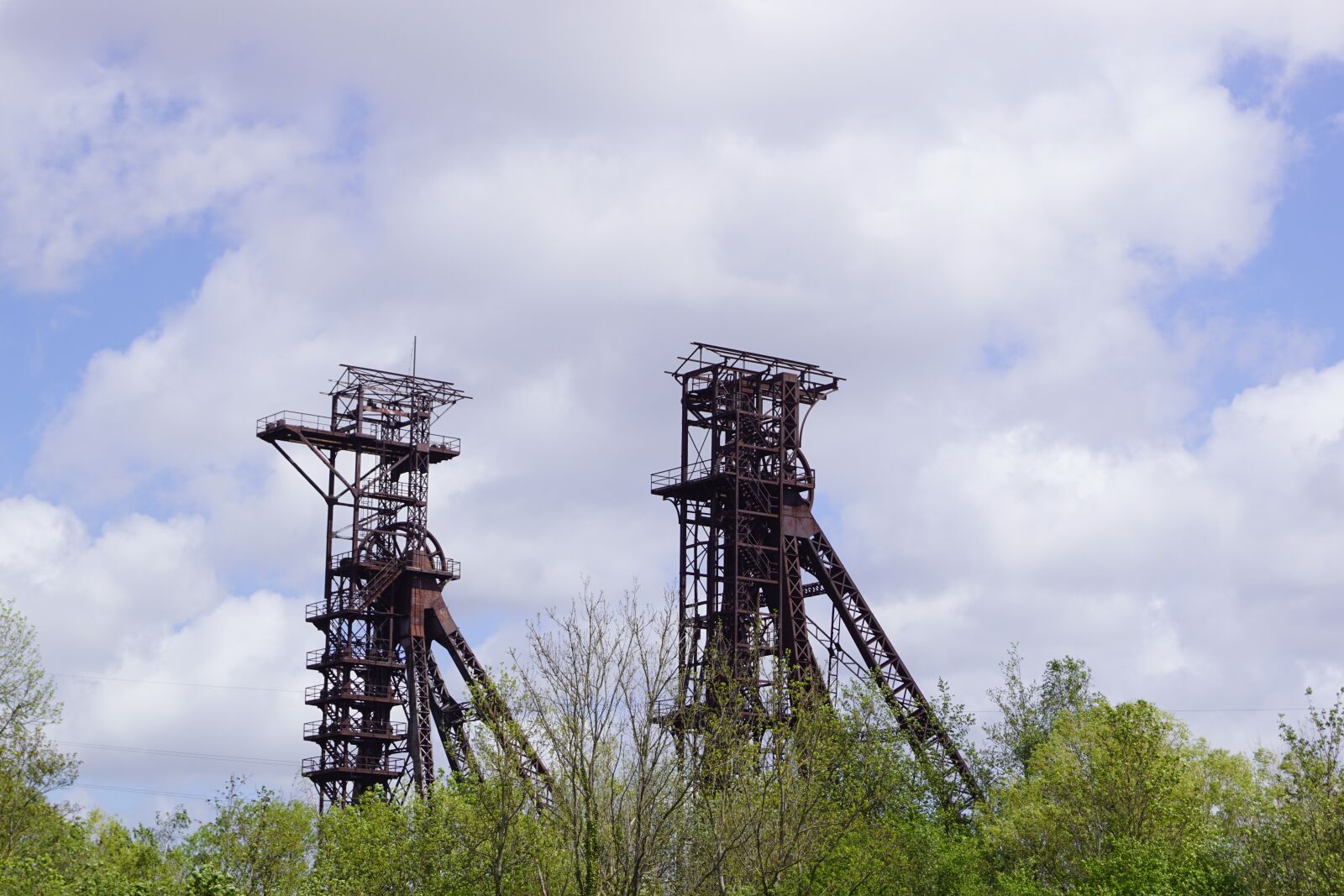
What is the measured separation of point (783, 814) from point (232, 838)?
25209mm

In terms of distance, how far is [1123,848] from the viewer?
52.7 meters

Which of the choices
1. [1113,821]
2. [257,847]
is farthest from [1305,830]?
[257,847]

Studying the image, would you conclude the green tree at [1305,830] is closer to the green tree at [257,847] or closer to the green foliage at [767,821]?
the green foliage at [767,821]

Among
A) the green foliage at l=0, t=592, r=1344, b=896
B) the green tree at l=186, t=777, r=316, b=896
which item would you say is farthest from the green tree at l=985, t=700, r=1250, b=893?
the green tree at l=186, t=777, r=316, b=896

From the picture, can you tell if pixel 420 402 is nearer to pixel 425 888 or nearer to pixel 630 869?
pixel 425 888

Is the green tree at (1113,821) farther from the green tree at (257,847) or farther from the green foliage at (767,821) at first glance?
the green tree at (257,847)

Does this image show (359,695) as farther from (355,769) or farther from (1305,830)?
(1305,830)

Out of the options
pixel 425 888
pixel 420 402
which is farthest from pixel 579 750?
pixel 420 402

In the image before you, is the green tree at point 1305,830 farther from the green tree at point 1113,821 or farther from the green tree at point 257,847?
the green tree at point 257,847

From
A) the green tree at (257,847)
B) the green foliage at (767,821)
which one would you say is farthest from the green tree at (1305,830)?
the green tree at (257,847)

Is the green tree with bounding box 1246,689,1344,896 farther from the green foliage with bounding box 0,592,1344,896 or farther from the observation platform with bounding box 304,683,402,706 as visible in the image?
the observation platform with bounding box 304,683,402,706

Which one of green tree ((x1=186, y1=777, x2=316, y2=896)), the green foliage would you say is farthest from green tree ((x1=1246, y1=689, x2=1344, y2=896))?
green tree ((x1=186, y1=777, x2=316, y2=896))

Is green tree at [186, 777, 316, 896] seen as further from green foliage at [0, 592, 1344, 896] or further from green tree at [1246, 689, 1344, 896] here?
green tree at [1246, 689, 1344, 896]

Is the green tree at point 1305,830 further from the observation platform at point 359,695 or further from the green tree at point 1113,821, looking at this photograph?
the observation platform at point 359,695
